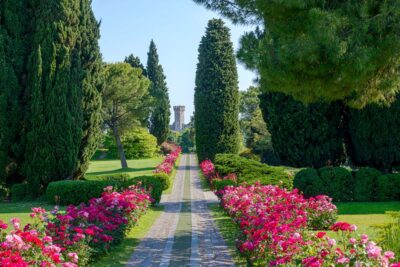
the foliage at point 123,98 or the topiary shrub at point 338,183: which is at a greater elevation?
the foliage at point 123,98

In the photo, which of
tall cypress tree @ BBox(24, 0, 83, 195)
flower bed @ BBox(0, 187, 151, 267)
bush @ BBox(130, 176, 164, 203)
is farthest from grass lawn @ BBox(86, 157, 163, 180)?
flower bed @ BBox(0, 187, 151, 267)

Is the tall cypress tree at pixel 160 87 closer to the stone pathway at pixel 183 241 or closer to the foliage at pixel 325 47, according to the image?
the stone pathway at pixel 183 241

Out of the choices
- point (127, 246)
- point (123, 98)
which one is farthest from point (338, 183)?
point (123, 98)

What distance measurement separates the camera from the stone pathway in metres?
7.15

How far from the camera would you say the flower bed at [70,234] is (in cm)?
464

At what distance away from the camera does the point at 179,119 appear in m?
123

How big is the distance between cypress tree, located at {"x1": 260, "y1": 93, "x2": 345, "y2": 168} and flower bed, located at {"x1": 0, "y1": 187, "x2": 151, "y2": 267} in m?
8.24

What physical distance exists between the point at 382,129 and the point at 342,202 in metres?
3.27

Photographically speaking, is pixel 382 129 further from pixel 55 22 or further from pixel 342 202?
pixel 55 22

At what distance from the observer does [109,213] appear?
340 inches

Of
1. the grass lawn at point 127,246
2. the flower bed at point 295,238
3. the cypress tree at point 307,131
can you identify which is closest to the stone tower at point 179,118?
the cypress tree at point 307,131

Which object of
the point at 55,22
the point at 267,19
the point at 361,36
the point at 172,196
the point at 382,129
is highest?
the point at 55,22

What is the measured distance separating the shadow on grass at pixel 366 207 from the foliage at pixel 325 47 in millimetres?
6273

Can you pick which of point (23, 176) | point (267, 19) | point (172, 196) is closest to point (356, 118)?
point (172, 196)
